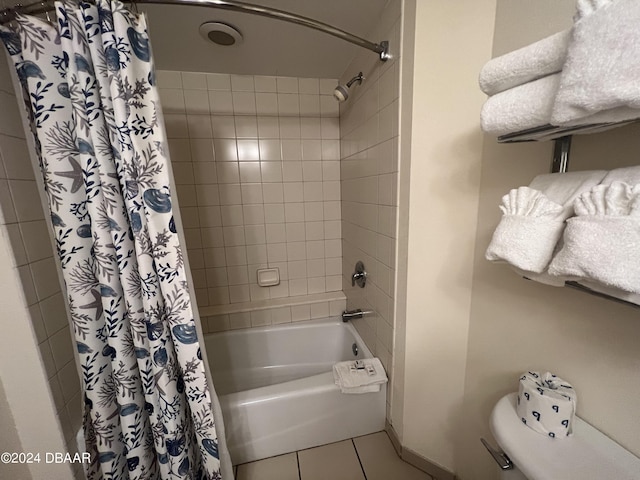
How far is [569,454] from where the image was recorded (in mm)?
553

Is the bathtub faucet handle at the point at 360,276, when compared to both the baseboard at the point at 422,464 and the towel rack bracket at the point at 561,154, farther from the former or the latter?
the towel rack bracket at the point at 561,154

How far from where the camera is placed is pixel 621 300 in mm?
426

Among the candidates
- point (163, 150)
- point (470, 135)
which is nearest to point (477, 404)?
point (470, 135)

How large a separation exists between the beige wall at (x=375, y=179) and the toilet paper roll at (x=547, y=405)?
0.54 meters

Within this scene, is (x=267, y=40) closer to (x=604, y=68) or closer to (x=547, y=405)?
(x=604, y=68)

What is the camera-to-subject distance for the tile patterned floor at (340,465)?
1131mm

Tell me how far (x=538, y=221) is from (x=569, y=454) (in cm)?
54

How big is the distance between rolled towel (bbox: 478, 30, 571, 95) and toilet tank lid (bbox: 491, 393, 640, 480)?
0.83 meters

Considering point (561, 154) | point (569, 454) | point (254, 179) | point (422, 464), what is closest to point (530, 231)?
point (561, 154)

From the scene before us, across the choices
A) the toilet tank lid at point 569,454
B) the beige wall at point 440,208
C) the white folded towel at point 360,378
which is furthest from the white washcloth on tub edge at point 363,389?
the toilet tank lid at point 569,454

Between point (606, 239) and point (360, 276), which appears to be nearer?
point (606, 239)

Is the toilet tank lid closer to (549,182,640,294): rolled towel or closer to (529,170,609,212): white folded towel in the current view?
(549,182,640,294): rolled towel

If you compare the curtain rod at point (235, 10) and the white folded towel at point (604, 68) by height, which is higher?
the curtain rod at point (235, 10)

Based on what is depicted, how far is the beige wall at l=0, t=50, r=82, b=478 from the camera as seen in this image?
0.76 meters
